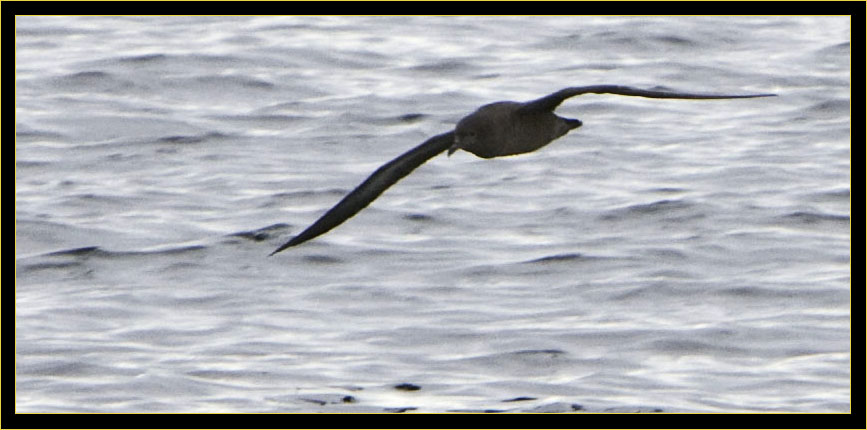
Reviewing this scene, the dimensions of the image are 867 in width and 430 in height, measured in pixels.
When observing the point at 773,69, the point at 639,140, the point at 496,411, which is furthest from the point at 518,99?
Result: the point at 496,411

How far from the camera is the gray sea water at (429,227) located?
8953 millimetres

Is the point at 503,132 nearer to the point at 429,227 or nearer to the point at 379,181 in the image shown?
the point at 379,181

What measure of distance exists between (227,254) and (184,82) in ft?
16.7

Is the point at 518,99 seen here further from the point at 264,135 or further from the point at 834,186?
the point at 834,186

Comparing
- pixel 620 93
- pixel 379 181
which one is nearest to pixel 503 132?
pixel 379 181

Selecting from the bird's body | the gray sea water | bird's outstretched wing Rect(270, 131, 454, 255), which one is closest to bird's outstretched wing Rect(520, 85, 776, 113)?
the bird's body

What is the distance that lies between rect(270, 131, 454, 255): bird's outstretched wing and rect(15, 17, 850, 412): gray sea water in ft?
2.39

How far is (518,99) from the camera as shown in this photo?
47.4 feet

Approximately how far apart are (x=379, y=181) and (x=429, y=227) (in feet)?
8.46

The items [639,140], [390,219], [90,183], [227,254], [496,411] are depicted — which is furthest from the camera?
[639,140]

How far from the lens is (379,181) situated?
889cm

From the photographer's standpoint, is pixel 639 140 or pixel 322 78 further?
pixel 322 78

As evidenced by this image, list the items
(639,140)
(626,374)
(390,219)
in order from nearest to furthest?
1. (626,374)
2. (390,219)
3. (639,140)

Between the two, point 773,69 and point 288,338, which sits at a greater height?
point 773,69
